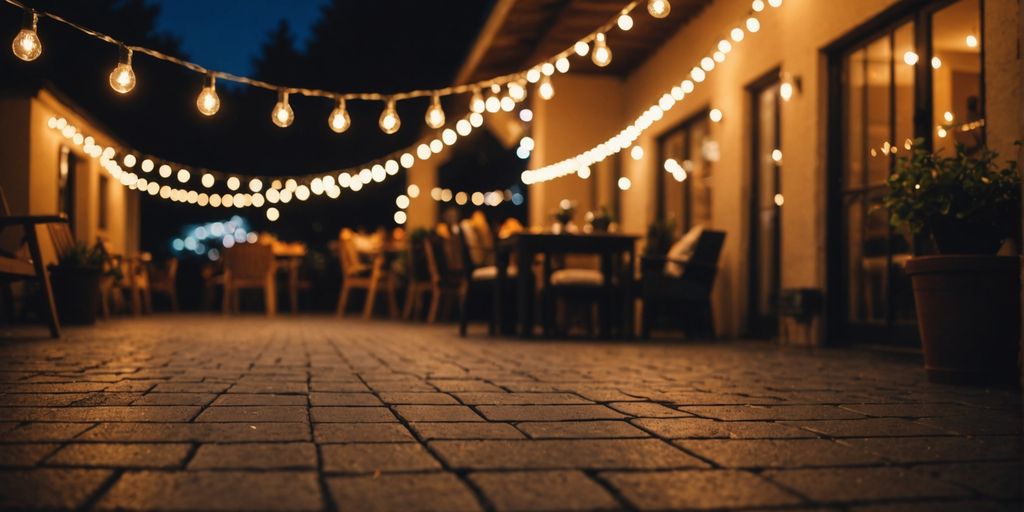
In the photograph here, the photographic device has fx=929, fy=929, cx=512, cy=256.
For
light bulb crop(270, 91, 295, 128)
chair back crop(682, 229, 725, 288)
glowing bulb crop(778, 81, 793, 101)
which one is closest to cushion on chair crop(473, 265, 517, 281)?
chair back crop(682, 229, 725, 288)

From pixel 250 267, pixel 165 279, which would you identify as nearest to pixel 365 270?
pixel 250 267

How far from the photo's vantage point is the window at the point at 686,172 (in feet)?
28.8

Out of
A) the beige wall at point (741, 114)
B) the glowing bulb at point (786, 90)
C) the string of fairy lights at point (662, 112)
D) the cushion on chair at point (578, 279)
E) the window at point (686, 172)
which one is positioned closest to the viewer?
the beige wall at point (741, 114)

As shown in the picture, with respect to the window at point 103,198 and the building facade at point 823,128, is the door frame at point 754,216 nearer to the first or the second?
the building facade at point 823,128

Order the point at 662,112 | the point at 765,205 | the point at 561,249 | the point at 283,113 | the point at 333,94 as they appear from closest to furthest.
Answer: the point at 283,113, the point at 333,94, the point at 561,249, the point at 765,205, the point at 662,112

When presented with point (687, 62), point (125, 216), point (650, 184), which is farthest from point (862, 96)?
point (125, 216)

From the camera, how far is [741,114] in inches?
300

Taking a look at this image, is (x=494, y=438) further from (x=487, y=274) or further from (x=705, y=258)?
(x=487, y=274)

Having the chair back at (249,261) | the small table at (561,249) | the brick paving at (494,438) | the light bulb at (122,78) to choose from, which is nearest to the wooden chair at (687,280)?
the small table at (561,249)

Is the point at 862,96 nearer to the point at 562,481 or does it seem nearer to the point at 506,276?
the point at 506,276

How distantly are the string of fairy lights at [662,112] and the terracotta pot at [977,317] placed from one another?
252cm

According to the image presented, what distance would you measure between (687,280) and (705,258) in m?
0.22

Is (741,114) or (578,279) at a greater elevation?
(741,114)

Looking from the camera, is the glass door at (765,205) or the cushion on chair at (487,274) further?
the cushion on chair at (487,274)
